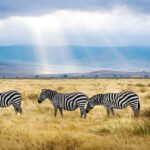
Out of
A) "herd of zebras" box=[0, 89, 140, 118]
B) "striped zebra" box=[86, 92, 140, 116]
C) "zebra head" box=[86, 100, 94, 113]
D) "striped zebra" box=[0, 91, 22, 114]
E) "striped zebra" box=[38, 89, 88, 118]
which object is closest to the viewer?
"striped zebra" box=[38, 89, 88, 118]

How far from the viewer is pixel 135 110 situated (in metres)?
24.4

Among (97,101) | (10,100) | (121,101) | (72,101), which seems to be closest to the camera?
(72,101)

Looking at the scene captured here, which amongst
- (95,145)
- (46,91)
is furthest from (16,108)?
(95,145)

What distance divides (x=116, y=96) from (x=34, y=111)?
234 inches

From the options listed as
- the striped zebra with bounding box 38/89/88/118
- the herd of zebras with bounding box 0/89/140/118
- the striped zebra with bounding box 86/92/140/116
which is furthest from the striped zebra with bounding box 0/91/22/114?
the striped zebra with bounding box 86/92/140/116

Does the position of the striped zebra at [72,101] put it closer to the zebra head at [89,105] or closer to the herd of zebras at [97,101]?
the herd of zebras at [97,101]

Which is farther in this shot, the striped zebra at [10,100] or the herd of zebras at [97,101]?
the striped zebra at [10,100]

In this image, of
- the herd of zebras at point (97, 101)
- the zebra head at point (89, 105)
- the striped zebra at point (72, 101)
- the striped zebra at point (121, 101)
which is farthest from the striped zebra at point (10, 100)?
the striped zebra at point (121, 101)

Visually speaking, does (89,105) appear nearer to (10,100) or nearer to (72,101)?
(72,101)

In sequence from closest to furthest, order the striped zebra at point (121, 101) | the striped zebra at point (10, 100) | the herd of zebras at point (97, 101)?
the herd of zebras at point (97, 101) → the striped zebra at point (121, 101) → the striped zebra at point (10, 100)

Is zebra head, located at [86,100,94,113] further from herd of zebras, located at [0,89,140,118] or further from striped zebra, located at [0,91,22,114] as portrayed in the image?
striped zebra, located at [0,91,22,114]

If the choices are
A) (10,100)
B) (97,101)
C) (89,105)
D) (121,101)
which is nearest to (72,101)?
(89,105)

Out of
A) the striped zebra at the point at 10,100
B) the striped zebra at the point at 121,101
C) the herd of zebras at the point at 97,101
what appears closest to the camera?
the herd of zebras at the point at 97,101

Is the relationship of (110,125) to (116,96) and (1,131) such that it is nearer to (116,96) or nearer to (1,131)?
(1,131)
